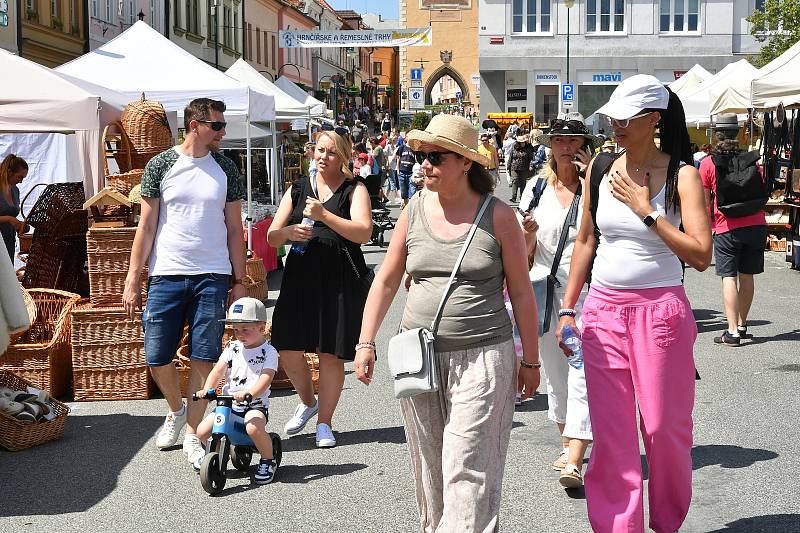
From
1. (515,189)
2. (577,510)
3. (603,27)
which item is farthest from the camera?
(603,27)

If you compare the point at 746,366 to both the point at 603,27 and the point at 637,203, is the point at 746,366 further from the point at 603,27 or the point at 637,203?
the point at 603,27

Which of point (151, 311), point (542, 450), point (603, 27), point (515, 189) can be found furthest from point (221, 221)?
point (603, 27)

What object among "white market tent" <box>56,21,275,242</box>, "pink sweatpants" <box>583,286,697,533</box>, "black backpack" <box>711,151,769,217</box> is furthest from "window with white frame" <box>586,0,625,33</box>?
"pink sweatpants" <box>583,286,697,533</box>

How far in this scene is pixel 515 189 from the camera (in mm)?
28859

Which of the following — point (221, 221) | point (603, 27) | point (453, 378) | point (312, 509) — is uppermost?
point (603, 27)

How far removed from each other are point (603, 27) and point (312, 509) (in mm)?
53836

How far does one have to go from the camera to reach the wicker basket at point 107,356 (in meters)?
8.12

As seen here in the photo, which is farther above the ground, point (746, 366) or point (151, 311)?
point (151, 311)

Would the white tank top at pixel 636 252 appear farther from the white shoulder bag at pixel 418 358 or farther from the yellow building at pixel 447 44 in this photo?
the yellow building at pixel 447 44

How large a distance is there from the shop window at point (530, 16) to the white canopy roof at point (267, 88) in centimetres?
3491

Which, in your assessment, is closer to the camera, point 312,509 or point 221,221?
point 312,509

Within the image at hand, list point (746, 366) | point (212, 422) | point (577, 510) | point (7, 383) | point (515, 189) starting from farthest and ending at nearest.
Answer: point (515, 189)
point (746, 366)
point (7, 383)
point (212, 422)
point (577, 510)

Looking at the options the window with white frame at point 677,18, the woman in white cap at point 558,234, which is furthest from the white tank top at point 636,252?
the window with white frame at point 677,18

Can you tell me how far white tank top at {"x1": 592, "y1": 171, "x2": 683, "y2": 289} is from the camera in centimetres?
445
